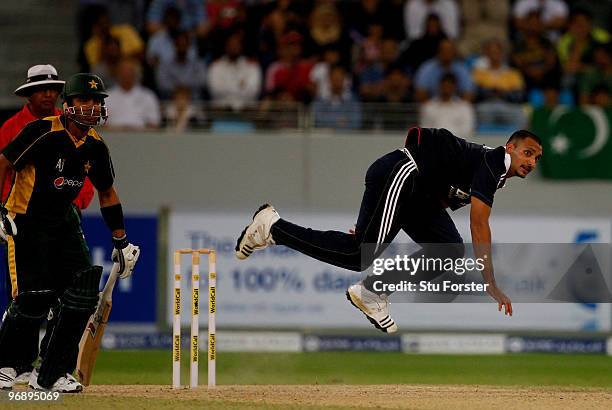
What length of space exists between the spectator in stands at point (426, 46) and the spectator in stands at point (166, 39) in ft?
8.41

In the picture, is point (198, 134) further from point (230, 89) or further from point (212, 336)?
point (212, 336)

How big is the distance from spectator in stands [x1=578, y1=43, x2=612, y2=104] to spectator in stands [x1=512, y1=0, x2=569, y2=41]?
40.5 inches

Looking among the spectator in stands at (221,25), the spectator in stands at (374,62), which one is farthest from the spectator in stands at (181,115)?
the spectator in stands at (374,62)

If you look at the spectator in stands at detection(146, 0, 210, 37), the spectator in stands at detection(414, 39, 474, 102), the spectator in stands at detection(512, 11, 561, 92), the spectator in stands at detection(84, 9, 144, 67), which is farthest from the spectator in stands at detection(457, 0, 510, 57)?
the spectator in stands at detection(84, 9, 144, 67)

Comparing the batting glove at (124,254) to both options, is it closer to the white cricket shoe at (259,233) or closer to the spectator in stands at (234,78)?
the white cricket shoe at (259,233)

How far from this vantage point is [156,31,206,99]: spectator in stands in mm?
16516

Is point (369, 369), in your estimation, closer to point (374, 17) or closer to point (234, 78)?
point (234, 78)

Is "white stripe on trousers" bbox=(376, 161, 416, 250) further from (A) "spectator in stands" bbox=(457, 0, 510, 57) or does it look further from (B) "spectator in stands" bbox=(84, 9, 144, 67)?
(A) "spectator in stands" bbox=(457, 0, 510, 57)

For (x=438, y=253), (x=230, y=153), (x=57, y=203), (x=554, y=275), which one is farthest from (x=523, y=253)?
(x=57, y=203)

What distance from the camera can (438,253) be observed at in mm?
10289

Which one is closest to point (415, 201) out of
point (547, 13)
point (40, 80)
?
point (40, 80)

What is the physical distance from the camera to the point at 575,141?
15.8m

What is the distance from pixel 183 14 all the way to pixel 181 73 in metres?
1.26

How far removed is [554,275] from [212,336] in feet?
19.1
